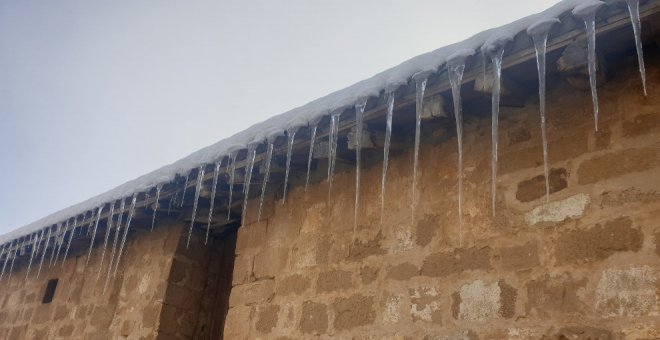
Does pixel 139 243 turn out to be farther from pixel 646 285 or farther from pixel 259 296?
pixel 646 285

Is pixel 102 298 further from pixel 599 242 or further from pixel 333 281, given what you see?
pixel 599 242

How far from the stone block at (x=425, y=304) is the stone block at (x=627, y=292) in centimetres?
66

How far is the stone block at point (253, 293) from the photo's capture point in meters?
3.16

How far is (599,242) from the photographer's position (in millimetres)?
1994

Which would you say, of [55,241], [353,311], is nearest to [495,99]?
[353,311]

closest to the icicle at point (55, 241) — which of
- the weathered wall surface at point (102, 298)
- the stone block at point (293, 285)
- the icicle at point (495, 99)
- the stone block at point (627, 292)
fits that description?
the weathered wall surface at point (102, 298)

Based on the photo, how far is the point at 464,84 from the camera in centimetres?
231

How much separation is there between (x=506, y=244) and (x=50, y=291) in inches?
176

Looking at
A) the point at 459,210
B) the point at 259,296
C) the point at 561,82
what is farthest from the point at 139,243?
the point at 561,82

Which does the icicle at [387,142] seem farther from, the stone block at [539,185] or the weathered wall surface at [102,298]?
the weathered wall surface at [102,298]

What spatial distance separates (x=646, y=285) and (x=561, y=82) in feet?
2.94

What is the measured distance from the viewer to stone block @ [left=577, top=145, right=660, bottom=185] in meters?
1.98

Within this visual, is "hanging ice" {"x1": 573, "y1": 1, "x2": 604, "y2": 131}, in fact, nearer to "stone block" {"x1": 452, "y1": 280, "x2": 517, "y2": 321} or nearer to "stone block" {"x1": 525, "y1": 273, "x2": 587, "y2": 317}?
"stone block" {"x1": 525, "y1": 273, "x2": 587, "y2": 317}

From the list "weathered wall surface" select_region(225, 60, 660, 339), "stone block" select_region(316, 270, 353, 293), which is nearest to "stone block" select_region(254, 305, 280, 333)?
"weathered wall surface" select_region(225, 60, 660, 339)
